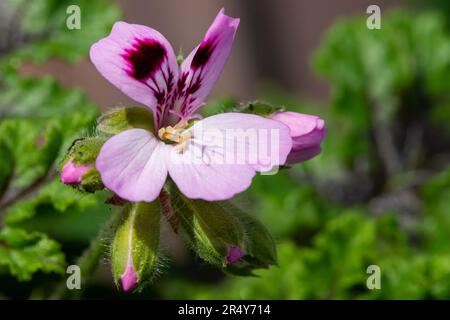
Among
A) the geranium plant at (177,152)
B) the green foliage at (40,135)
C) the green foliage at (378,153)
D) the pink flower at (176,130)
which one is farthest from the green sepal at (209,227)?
the green foliage at (378,153)

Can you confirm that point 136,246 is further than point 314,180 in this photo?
No

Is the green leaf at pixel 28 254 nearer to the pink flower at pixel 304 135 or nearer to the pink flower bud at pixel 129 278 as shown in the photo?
the pink flower bud at pixel 129 278

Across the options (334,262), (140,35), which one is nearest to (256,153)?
(140,35)

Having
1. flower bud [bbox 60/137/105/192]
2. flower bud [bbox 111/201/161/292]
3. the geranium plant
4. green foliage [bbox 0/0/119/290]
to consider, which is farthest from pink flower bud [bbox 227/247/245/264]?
green foliage [bbox 0/0/119/290]

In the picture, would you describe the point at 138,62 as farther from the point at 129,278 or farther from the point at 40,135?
the point at 40,135

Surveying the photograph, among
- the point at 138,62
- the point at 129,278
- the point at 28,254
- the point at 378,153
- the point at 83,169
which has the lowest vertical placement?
the point at 129,278

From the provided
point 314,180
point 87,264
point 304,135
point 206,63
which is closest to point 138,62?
point 206,63

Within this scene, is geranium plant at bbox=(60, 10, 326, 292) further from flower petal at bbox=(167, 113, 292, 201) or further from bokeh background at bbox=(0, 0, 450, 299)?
bokeh background at bbox=(0, 0, 450, 299)

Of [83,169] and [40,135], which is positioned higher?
[40,135]
